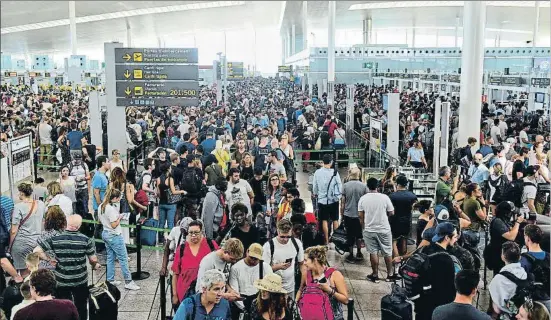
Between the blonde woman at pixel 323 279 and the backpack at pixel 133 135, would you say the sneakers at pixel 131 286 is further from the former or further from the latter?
the backpack at pixel 133 135

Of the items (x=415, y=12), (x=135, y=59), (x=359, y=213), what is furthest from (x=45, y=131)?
(x=415, y=12)

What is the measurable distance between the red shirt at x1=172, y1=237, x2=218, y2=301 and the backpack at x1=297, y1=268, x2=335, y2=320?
1146 mm

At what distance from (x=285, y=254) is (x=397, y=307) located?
1.10 m

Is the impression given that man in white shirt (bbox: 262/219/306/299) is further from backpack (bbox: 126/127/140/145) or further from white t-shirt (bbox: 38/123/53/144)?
white t-shirt (bbox: 38/123/53/144)

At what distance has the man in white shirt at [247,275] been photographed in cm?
498

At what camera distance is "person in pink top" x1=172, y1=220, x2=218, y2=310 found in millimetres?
5277

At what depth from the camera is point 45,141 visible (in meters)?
15.9

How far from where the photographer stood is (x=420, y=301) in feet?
16.8

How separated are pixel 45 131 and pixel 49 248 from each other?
11114mm

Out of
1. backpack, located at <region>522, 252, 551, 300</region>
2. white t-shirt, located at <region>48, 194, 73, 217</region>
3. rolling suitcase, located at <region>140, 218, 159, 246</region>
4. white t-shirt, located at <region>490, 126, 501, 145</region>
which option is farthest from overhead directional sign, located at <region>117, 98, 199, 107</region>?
backpack, located at <region>522, 252, 551, 300</region>

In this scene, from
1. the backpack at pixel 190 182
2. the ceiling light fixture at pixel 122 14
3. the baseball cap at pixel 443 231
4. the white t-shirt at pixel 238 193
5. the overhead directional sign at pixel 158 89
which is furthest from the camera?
the ceiling light fixture at pixel 122 14

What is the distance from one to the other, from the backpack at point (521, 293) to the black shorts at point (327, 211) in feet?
12.6

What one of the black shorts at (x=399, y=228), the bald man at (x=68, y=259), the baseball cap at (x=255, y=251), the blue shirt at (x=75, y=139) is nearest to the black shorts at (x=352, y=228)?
the black shorts at (x=399, y=228)

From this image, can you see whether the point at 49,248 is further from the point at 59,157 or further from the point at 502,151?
the point at 59,157
